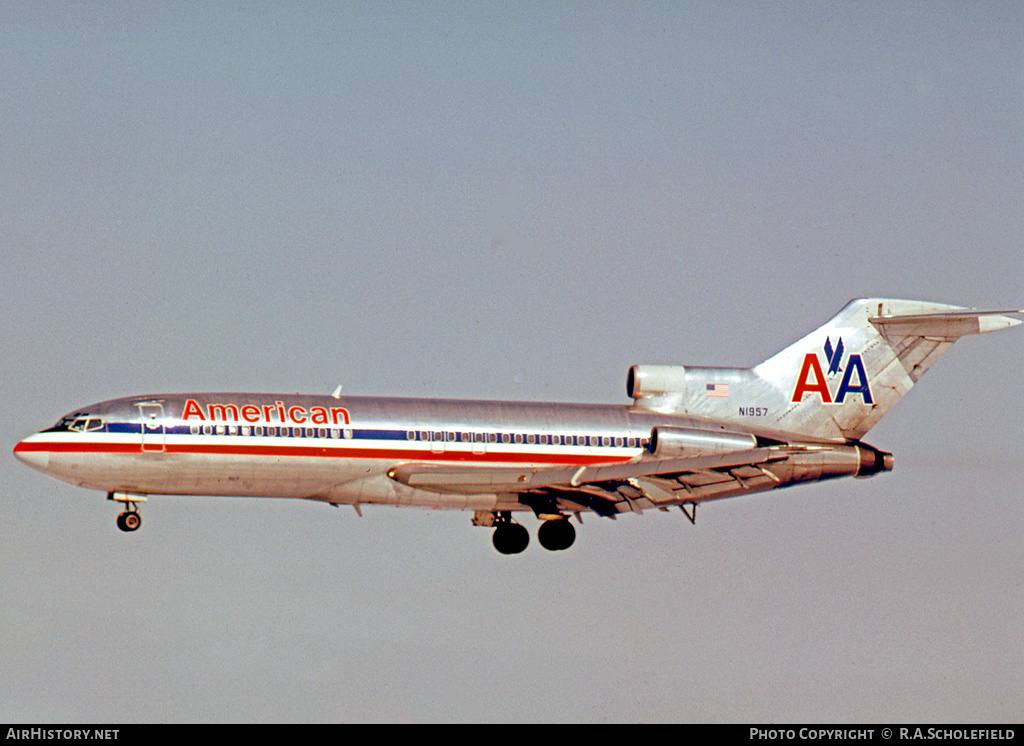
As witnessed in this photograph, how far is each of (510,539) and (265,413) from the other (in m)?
9.45

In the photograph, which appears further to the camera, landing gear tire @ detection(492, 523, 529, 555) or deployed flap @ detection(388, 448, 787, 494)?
landing gear tire @ detection(492, 523, 529, 555)

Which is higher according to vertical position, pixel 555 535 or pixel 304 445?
pixel 304 445

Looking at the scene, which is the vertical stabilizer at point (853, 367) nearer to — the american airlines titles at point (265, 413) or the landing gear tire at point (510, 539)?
the landing gear tire at point (510, 539)

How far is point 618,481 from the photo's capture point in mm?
55156

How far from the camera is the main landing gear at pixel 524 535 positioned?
2291 inches

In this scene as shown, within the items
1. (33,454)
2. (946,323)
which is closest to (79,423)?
(33,454)

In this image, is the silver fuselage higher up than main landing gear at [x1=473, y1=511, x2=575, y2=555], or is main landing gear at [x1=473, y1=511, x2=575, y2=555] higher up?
the silver fuselage

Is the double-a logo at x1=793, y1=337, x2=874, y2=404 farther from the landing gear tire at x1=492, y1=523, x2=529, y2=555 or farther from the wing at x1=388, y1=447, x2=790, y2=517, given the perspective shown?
the landing gear tire at x1=492, y1=523, x2=529, y2=555

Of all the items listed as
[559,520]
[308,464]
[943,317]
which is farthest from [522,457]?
[943,317]

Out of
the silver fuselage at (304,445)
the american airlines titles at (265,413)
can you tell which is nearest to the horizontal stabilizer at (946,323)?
the silver fuselage at (304,445)

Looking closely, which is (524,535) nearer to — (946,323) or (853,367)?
(853,367)

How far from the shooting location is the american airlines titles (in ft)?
179

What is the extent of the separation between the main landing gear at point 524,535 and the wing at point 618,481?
90 centimetres

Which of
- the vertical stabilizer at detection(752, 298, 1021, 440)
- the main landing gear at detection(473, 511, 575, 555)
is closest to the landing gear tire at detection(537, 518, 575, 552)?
the main landing gear at detection(473, 511, 575, 555)
